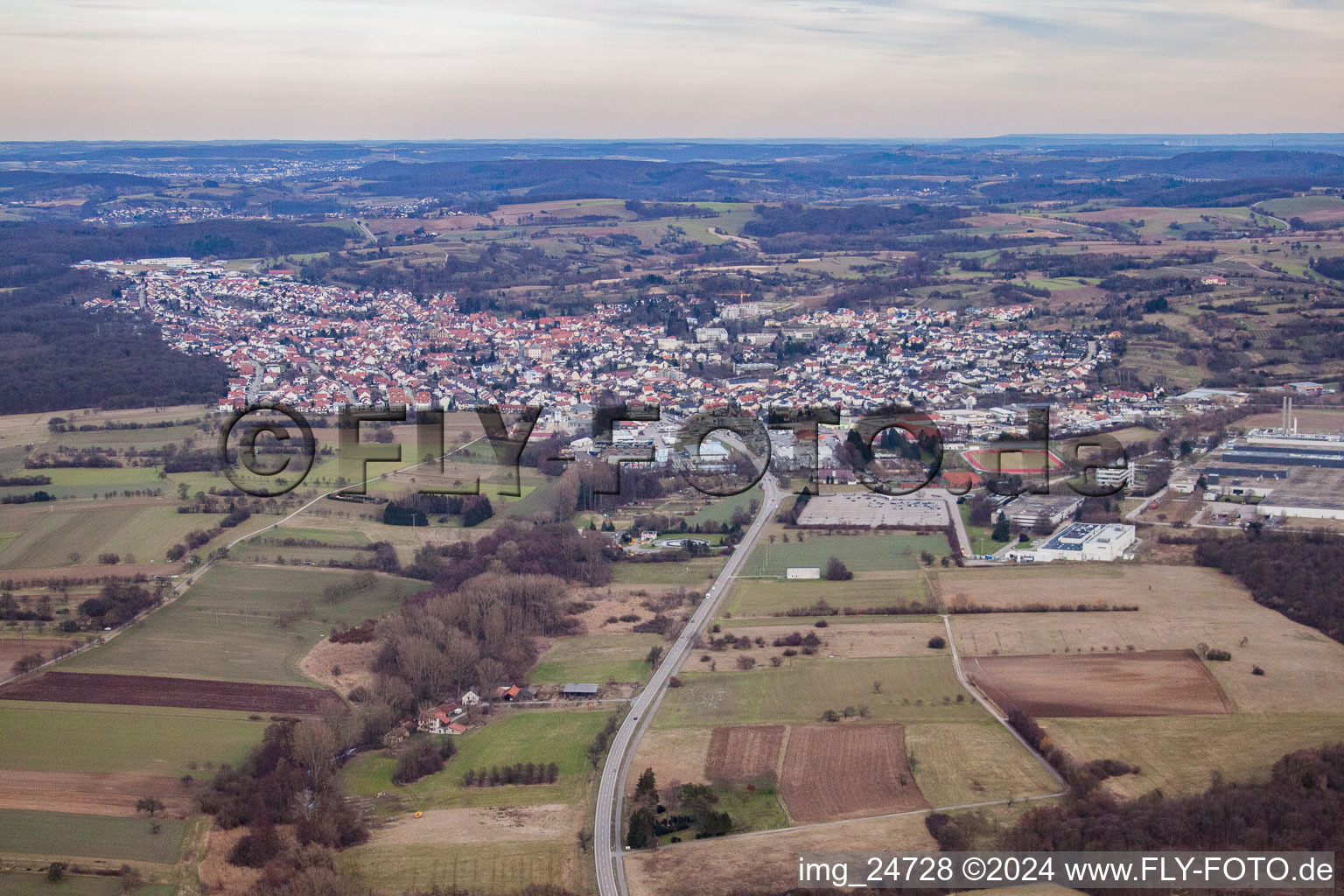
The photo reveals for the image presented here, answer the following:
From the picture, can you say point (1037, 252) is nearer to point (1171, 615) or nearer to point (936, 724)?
point (1171, 615)

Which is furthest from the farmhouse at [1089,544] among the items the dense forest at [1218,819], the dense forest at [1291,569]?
the dense forest at [1218,819]

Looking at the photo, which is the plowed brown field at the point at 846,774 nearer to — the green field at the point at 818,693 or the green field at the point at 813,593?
the green field at the point at 818,693

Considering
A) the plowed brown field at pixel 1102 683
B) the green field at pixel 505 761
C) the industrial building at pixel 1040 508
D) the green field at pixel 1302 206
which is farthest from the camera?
the green field at pixel 1302 206

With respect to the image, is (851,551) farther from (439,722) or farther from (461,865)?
(461,865)

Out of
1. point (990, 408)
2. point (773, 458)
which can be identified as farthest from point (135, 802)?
point (990, 408)

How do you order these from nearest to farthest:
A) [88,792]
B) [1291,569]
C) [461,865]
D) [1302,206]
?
[461,865] → [88,792] → [1291,569] → [1302,206]

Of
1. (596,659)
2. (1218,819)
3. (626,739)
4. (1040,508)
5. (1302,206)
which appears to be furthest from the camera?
(1302,206)

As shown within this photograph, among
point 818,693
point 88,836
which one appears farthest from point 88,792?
point 818,693
